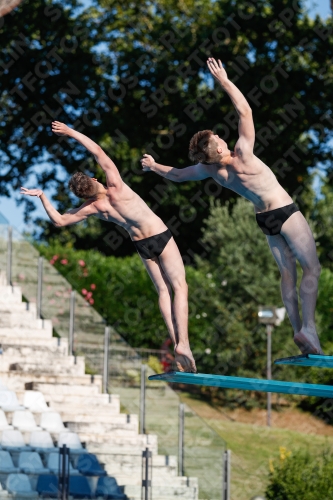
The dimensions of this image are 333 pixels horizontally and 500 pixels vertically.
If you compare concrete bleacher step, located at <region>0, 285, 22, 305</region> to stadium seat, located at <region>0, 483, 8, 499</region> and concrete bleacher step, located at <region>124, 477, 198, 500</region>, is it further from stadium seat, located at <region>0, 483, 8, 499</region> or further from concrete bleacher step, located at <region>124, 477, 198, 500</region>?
stadium seat, located at <region>0, 483, 8, 499</region>

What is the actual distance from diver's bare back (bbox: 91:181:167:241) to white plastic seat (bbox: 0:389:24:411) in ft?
22.5

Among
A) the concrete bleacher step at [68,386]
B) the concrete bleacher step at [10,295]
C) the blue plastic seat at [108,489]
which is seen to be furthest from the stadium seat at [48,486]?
the concrete bleacher step at [10,295]

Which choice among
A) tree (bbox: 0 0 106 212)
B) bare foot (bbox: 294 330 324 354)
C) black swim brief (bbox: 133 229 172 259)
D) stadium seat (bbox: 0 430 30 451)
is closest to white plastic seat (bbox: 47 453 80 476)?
stadium seat (bbox: 0 430 30 451)

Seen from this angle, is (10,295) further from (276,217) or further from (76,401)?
(276,217)

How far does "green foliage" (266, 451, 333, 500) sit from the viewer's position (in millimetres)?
15586

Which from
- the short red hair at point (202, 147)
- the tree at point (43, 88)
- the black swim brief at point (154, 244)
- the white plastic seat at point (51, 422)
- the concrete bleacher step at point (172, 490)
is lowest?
the concrete bleacher step at point (172, 490)

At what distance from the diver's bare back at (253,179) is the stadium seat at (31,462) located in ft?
22.0

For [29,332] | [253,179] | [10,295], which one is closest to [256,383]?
[253,179]

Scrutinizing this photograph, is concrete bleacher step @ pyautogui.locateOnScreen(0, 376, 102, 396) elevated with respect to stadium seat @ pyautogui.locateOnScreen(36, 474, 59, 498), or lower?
elevated

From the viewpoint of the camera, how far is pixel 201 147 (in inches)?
363

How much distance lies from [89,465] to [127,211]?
6451mm

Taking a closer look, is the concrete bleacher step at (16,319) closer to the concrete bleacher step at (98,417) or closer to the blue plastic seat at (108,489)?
the concrete bleacher step at (98,417)

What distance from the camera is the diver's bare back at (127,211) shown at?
974 cm

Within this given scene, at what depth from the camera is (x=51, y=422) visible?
1614cm
